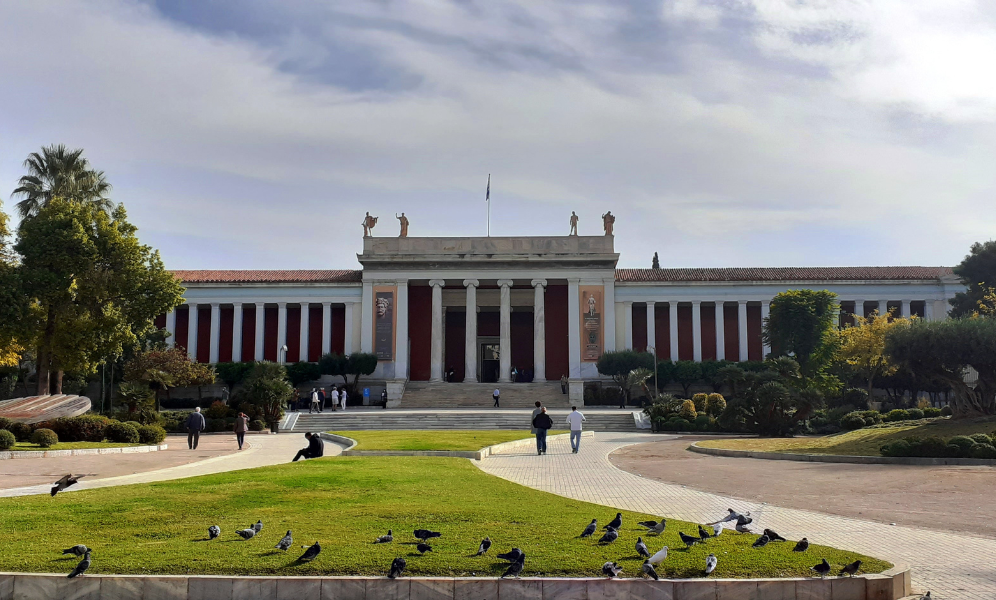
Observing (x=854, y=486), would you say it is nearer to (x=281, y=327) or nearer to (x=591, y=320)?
(x=591, y=320)

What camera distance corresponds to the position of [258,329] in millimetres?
54875

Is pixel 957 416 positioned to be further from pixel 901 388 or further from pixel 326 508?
pixel 901 388

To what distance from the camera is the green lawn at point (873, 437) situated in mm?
21062

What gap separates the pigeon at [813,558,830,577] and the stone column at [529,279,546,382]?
45841 millimetres

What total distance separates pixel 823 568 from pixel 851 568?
276mm

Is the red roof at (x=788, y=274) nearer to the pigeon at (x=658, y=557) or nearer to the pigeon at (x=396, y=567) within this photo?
the pigeon at (x=658, y=557)

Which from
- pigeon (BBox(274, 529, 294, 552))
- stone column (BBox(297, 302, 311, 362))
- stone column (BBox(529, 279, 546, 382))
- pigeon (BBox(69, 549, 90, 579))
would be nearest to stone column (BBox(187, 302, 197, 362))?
stone column (BBox(297, 302, 311, 362))

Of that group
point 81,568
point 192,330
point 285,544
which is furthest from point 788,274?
point 81,568

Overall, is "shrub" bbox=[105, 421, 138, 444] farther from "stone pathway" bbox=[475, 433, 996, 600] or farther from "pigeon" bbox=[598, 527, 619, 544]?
"pigeon" bbox=[598, 527, 619, 544]

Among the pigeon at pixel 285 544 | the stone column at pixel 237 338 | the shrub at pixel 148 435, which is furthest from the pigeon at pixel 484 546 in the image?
the stone column at pixel 237 338

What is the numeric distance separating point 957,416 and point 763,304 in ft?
105

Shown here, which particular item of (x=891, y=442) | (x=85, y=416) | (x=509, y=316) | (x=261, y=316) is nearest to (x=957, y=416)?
(x=891, y=442)

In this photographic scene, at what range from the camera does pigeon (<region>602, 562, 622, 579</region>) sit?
23.0 ft

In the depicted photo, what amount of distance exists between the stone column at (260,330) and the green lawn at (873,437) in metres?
37.1
